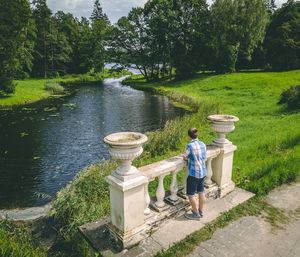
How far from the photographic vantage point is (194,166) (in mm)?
Answer: 5520

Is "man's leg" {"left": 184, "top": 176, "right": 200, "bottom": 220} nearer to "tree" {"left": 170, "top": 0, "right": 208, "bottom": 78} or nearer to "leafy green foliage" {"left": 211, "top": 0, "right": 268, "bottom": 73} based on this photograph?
"leafy green foliage" {"left": 211, "top": 0, "right": 268, "bottom": 73}

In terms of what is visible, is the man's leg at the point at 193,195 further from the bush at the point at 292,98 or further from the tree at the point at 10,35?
the tree at the point at 10,35

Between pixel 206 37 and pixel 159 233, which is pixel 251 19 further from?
pixel 159 233

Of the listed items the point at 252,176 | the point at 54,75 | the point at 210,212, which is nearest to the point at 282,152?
the point at 252,176

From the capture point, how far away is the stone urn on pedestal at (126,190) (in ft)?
14.9

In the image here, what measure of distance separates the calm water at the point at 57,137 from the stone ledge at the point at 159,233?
19.7 feet

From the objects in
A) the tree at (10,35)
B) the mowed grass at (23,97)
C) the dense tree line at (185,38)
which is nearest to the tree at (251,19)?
the dense tree line at (185,38)

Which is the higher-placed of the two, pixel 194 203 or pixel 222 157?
pixel 222 157

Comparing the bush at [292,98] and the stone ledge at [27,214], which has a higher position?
the bush at [292,98]

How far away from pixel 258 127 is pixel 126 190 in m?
13.5

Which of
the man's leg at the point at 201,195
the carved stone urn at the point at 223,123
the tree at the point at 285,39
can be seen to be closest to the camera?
the man's leg at the point at 201,195

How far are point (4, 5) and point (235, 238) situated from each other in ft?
102

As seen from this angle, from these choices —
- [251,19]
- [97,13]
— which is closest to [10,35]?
[251,19]

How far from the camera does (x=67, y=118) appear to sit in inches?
964
